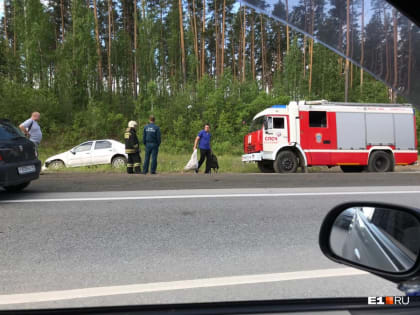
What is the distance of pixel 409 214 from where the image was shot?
1084 millimetres

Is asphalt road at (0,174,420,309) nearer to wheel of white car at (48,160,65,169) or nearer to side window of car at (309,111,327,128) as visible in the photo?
side window of car at (309,111,327,128)

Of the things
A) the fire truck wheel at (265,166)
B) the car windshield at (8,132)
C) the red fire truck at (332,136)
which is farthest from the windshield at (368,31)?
the fire truck wheel at (265,166)

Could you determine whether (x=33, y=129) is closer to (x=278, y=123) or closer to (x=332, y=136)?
(x=278, y=123)

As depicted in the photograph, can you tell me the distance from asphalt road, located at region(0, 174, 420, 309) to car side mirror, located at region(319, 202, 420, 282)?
3.45 feet

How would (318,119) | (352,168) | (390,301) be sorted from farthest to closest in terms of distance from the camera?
(352,168) → (318,119) → (390,301)

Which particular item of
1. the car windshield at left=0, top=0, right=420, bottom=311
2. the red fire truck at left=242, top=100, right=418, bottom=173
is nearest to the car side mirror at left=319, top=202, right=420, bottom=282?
the car windshield at left=0, top=0, right=420, bottom=311

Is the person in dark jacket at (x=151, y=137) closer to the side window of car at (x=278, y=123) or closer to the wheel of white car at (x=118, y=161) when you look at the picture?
the wheel of white car at (x=118, y=161)

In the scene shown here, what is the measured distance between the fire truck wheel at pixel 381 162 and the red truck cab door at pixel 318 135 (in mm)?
1597

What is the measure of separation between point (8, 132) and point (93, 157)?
25.4 feet

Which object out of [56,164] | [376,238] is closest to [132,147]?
[56,164]

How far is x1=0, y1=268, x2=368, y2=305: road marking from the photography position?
234cm

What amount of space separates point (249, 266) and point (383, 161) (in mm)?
12196

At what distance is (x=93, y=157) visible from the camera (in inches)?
547

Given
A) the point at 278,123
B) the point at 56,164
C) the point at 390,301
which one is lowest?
the point at 390,301
